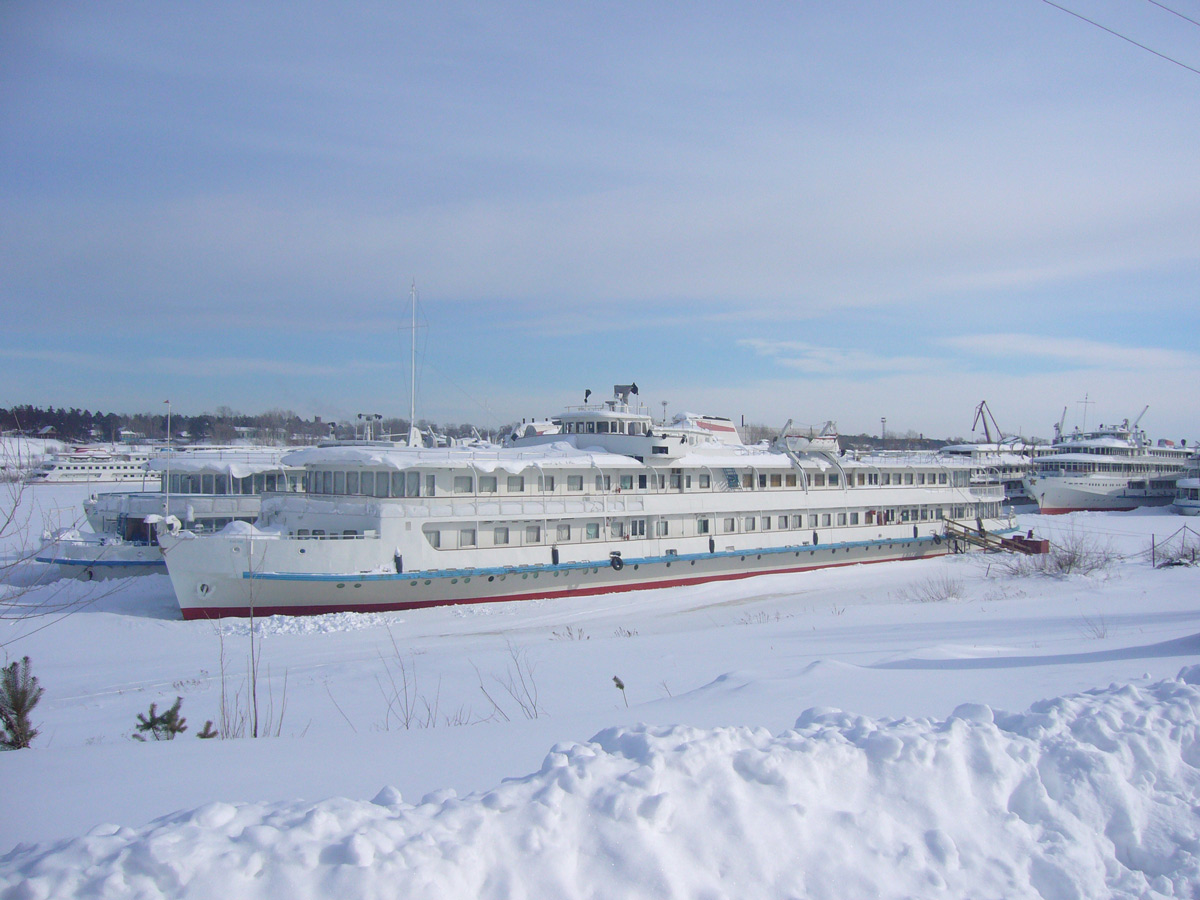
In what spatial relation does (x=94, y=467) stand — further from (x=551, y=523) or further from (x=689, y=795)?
(x=689, y=795)

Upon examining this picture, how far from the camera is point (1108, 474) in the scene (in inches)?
2891

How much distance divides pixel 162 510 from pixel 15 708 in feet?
89.7

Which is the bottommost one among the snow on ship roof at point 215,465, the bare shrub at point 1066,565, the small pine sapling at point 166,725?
the bare shrub at point 1066,565

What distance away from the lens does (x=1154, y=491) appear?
7250 cm

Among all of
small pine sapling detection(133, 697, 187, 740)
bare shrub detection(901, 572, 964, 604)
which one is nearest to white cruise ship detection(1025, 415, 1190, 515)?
bare shrub detection(901, 572, 964, 604)

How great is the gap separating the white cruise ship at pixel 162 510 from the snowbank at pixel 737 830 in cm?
2498

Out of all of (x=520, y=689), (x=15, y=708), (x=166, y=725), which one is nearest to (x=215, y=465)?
(x=520, y=689)

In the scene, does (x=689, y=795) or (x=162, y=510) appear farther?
(x=162, y=510)

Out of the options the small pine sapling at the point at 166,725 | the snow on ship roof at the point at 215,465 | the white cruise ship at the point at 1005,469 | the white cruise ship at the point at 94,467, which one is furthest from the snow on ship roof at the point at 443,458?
the white cruise ship at the point at 1005,469

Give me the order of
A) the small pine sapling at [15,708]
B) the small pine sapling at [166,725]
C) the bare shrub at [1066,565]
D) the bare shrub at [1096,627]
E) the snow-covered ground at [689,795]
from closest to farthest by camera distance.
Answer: the snow-covered ground at [689,795], the small pine sapling at [15,708], the small pine sapling at [166,725], the bare shrub at [1096,627], the bare shrub at [1066,565]

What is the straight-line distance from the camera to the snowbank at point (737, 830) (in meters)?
3.45

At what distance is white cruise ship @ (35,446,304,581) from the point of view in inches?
1098

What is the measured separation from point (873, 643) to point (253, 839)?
1080cm

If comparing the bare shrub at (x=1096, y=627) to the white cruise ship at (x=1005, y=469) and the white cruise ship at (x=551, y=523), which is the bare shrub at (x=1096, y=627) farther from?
the white cruise ship at (x=1005, y=469)
